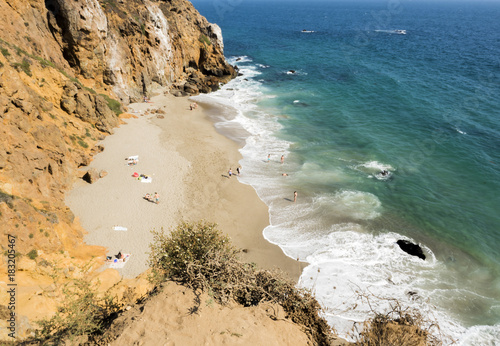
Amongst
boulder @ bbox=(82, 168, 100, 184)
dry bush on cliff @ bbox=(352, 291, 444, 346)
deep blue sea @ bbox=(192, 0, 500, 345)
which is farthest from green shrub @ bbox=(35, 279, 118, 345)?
boulder @ bbox=(82, 168, 100, 184)

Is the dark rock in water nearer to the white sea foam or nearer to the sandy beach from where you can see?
the white sea foam

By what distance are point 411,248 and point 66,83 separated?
118 ft

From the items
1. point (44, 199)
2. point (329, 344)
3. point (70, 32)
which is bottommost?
point (44, 199)

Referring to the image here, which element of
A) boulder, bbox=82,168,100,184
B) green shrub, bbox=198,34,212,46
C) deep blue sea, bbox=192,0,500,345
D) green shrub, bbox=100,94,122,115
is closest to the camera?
deep blue sea, bbox=192,0,500,345

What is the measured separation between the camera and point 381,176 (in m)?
29.8

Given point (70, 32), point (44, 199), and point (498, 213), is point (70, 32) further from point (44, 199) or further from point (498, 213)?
point (498, 213)

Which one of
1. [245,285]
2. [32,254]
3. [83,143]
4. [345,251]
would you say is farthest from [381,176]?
[83,143]

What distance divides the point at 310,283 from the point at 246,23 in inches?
5799

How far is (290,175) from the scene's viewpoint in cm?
2953

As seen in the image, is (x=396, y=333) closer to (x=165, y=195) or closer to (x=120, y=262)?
(x=120, y=262)

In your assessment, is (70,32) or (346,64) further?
(346,64)

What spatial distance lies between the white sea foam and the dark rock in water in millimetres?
442

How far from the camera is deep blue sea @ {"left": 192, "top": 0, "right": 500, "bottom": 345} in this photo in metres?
18.1

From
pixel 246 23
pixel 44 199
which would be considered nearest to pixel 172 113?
pixel 44 199
